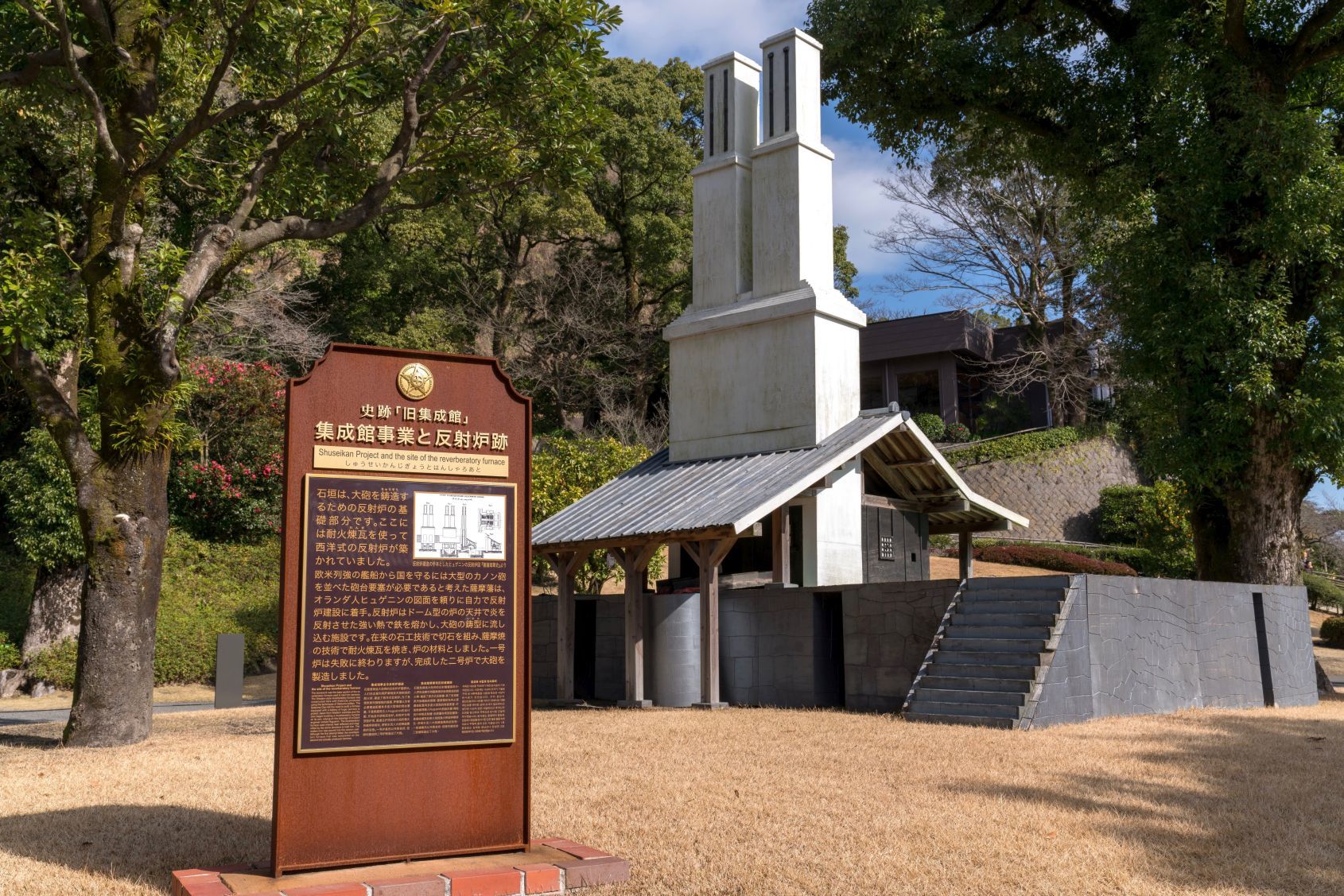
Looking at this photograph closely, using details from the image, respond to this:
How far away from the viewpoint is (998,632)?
1338 centimetres

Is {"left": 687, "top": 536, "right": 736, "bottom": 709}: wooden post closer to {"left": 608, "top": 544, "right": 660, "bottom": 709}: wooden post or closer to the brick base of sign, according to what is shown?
{"left": 608, "top": 544, "right": 660, "bottom": 709}: wooden post

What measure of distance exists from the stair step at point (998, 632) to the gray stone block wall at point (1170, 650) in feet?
1.04

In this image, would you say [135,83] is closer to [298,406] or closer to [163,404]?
[163,404]

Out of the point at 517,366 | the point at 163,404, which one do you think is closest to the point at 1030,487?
the point at 517,366

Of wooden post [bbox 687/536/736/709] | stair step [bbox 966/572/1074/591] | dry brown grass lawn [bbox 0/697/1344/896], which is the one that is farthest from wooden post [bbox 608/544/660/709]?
stair step [bbox 966/572/1074/591]

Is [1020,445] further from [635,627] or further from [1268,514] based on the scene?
[635,627]

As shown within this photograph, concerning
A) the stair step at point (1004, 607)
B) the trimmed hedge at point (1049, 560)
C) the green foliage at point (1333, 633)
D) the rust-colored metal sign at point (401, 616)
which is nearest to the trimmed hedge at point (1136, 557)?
the trimmed hedge at point (1049, 560)

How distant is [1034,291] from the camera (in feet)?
124

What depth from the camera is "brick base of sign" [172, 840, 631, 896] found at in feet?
17.3

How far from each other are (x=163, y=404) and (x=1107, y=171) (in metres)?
14.2

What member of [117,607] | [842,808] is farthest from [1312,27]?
[117,607]

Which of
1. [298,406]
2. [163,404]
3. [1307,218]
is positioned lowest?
[298,406]

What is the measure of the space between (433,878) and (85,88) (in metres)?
9.07

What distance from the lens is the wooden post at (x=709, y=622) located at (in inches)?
589
